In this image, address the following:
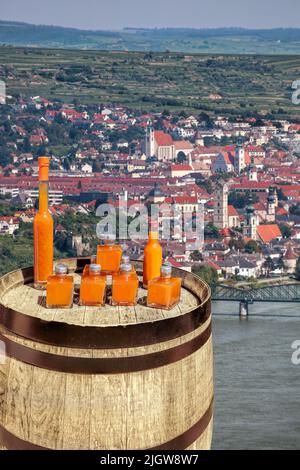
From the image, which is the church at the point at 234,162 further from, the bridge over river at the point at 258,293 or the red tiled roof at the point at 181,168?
the bridge over river at the point at 258,293

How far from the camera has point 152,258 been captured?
1131 millimetres

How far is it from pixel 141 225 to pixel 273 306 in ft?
9.78

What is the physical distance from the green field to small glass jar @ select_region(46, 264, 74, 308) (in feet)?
93.0

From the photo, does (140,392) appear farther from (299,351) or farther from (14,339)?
(299,351)

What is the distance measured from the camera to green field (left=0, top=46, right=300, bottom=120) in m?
31.1

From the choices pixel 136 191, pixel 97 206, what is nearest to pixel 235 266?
pixel 97 206

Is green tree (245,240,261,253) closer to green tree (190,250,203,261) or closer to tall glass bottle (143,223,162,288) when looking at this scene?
A: green tree (190,250,203,261)

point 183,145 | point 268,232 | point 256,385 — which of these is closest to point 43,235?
point 256,385

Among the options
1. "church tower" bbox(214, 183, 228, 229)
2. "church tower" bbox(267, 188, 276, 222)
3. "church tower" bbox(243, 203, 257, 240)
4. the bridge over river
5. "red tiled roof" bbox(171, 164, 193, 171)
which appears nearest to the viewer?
the bridge over river

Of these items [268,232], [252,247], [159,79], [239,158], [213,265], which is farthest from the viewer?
[159,79]

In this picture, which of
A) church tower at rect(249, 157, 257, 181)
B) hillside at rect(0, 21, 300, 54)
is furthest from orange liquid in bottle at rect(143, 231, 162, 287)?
hillside at rect(0, 21, 300, 54)

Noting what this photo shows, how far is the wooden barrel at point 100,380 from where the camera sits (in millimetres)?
978

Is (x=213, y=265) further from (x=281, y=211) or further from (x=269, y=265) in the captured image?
(x=281, y=211)

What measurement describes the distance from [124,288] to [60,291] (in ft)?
0.19
